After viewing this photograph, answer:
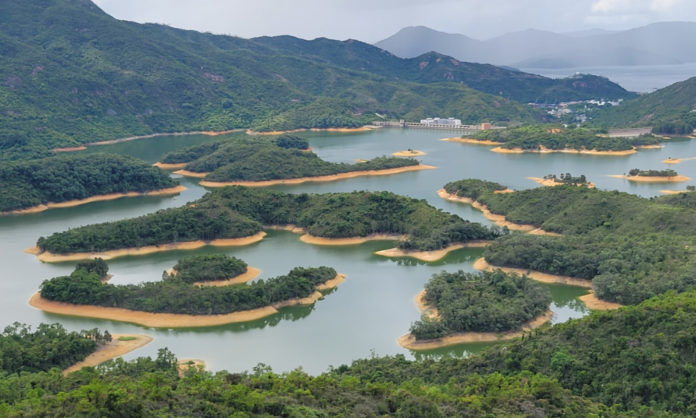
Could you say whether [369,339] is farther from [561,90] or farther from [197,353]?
[561,90]

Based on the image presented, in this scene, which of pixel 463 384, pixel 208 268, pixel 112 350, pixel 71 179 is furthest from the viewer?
pixel 71 179

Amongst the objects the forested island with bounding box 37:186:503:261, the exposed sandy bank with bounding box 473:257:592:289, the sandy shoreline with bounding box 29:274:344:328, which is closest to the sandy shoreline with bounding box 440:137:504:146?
the forested island with bounding box 37:186:503:261

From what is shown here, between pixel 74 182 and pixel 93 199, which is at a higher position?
pixel 74 182

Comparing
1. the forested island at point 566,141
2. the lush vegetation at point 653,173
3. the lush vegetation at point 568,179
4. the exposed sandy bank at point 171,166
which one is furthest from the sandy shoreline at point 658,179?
the exposed sandy bank at point 171,166

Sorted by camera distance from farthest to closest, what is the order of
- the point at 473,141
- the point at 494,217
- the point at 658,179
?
the point at 473,141, the point at 658,179, the point at 494,217

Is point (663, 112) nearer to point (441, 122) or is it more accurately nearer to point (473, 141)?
point (473, 141)

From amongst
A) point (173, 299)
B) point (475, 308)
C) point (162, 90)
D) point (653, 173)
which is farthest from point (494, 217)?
point (162, 90)

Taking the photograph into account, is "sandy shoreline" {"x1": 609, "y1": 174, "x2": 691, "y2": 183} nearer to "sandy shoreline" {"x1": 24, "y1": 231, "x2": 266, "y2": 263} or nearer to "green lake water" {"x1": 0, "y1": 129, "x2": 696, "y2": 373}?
"green lake water" {"x1": 0, "y1": 129, "x2": 696, "y2": 373}

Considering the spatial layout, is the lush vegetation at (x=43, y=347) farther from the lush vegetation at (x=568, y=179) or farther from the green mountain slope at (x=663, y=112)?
the green mountain slope at (x=663, y=112)
